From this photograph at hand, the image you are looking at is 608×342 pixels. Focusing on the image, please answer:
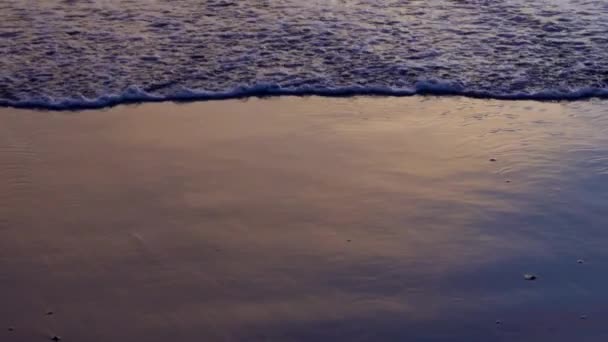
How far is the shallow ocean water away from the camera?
7.55 metres

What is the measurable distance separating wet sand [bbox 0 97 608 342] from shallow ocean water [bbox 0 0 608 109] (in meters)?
0.41

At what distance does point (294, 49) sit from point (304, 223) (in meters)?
3.43

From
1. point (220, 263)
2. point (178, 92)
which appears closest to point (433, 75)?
point (178, 92)

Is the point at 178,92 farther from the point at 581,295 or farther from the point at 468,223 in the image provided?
the point at 581,295

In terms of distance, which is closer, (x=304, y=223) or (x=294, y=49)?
(x=304, y=223)

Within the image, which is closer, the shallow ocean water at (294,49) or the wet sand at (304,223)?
the wet sand at (304,223)

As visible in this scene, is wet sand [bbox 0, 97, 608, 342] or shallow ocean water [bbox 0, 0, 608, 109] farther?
shallow ocean water [bbox 0, 0, 608, 109]

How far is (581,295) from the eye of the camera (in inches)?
176

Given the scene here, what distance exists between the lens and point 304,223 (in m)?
5.21

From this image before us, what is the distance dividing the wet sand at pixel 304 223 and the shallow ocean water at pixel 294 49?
0.41m

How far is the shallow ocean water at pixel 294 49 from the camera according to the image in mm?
7555

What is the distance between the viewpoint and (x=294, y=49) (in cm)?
838

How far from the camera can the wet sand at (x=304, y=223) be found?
4.31m

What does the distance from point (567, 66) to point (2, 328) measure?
5396mm
